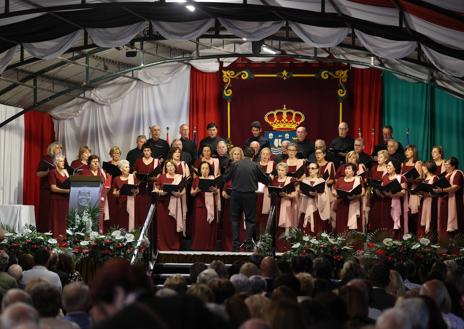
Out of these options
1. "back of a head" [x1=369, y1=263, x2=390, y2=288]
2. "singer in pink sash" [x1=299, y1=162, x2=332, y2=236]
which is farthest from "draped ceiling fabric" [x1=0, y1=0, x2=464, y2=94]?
"back of a head" [x1=369, y1=263, x2=390, y2=288]

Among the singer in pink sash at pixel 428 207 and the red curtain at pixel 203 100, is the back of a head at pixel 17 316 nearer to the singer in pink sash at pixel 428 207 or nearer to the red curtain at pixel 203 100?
the singer in pink sash at pixel 428 207

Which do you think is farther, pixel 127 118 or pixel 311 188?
pixel 127 118

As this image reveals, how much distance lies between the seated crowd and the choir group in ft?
19.6

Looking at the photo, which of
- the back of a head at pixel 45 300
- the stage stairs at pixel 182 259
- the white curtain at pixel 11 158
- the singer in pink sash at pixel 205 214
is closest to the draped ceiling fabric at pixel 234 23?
the singer in pink sash at pixel 205 214

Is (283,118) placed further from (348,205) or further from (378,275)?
(378,275)

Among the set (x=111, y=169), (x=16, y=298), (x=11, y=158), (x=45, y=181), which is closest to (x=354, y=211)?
(x=111, y=169)

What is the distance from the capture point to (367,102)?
2283cm

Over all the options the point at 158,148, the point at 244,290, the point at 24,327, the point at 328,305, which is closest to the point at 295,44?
the point at 158,148

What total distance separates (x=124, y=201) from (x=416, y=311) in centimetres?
1278

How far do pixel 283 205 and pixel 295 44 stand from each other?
Result: 5471 millimetres

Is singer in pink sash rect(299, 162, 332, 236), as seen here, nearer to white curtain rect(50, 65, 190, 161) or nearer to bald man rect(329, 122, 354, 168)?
bald man rect(329, 122, 354, 168)

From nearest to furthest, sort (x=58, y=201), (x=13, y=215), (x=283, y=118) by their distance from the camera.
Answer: (x=58, y=201) → (x=13, y=215) → (x=283, y=118)

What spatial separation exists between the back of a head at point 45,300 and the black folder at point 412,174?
1170cm

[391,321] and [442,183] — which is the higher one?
[442,183]
